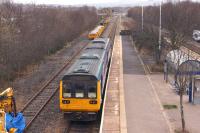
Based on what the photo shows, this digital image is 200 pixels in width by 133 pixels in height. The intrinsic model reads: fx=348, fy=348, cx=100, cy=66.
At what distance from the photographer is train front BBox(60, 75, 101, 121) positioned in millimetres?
16250

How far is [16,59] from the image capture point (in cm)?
2791

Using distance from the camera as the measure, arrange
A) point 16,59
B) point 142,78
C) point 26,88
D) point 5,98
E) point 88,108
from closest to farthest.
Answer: point 5,98 → point 88,108 → point 26,88 → point 142,78 → point 16,59

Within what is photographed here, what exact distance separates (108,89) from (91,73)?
19.0 ft

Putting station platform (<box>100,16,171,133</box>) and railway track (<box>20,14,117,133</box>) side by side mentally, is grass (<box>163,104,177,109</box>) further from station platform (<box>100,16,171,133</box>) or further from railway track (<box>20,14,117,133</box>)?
railway track (<box>20,14,117,133</box>)

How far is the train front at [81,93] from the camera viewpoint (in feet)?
53.3

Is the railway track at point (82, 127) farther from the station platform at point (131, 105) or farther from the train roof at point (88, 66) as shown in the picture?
the train roof at point (88, 66)

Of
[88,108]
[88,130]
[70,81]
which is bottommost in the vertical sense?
[88,130]

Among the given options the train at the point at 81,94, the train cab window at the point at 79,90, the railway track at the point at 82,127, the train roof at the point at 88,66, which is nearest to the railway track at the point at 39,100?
the railway track at the point at 82,127

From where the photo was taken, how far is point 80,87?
16297 millimetres

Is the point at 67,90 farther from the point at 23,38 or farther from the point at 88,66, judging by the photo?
the point at 23,38

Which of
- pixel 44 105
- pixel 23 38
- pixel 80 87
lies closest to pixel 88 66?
pixel 80 87

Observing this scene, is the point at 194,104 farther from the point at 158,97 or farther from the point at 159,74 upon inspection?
the point at 159,74

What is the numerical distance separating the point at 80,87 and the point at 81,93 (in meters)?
0.29

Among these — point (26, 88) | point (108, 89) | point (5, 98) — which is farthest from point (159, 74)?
point (5, 98)
